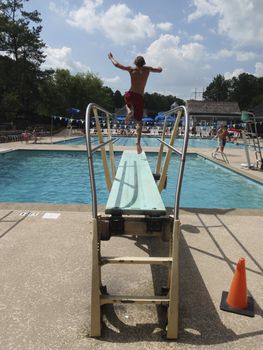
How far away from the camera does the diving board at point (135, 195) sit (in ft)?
10.5

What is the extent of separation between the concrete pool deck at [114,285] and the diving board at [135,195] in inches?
35.1

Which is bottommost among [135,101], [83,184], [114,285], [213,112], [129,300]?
[83,184]

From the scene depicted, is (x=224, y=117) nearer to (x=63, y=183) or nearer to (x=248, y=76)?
(x=63, y=183)

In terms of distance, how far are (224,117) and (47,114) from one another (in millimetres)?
31301

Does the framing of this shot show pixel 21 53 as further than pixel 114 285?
Yes

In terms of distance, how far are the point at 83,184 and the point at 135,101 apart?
6961 mm

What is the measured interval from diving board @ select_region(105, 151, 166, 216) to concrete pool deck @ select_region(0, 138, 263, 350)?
89 centimetres

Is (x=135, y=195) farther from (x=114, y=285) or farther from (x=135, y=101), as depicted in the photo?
(x=135, y=101)

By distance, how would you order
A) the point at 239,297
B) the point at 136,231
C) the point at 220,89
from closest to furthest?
the point at 136,231 → the point at 239,297 → the point at 220,89

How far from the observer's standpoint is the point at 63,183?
1267 cm

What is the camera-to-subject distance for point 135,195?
3.77 metres

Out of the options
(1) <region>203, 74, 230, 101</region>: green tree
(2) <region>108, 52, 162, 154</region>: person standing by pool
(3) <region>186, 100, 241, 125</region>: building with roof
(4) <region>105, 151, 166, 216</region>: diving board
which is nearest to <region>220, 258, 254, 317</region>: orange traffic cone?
(4) <region>105, 151, 166, 216</region>: diving board

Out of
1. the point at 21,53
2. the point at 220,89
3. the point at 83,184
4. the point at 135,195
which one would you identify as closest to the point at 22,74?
the point at 21,53

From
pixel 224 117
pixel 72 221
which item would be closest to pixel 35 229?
pixel 72 221
